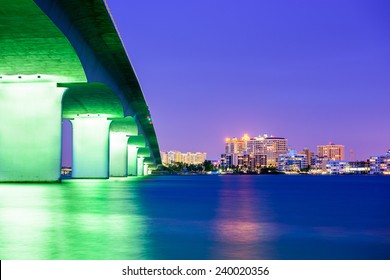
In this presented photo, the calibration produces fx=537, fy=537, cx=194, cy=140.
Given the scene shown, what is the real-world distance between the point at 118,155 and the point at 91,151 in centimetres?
2660

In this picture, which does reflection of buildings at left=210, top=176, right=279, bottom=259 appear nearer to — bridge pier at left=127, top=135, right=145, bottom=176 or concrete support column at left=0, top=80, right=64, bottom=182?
concrete support column at left=0, top=80, right=64, bottom=182

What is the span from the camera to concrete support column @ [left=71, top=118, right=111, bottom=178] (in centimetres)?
5750

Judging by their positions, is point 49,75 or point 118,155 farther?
point 118,155

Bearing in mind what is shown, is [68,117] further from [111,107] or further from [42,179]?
[42,179]

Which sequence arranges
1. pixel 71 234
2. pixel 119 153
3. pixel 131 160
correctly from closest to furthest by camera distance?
1. pixel 71 234
2. pixel 119 153
3. pixel 131 160

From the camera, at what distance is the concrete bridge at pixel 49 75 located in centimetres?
2623

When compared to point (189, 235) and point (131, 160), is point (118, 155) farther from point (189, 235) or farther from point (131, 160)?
point (189, 235)

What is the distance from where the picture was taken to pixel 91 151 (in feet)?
189

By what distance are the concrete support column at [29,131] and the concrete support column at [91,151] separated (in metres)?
20.5

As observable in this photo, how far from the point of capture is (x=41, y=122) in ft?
121

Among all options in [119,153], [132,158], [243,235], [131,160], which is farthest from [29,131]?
[132,158]

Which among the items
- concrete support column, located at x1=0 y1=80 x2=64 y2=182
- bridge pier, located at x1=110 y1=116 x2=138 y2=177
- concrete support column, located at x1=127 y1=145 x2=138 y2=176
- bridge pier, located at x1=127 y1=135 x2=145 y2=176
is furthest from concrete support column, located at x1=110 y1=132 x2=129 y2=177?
concrete support column, located at x1=0 y1=80 x2=64 y2=182
